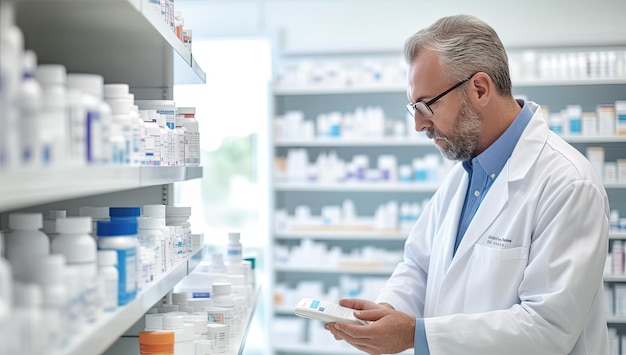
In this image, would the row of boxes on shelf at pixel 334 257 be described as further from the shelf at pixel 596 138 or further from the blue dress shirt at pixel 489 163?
the blue dress shirt at pixel 489 163

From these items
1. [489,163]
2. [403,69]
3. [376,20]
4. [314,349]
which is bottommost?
[314,349]

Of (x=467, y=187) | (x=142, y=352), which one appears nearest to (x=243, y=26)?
(x=467, y=187)

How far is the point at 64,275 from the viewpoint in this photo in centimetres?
105

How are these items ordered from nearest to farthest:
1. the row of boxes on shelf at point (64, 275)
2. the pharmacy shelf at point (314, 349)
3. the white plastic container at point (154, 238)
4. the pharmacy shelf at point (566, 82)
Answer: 1. the row of boxes on shelf at point (64, 275)
2. the white plastic container at point (154, 238)
3. the pharmacy shelf at point (566, 82)
4. the pharmacy shelf at point (314, 349)

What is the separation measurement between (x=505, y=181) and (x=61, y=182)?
1641 millimetres

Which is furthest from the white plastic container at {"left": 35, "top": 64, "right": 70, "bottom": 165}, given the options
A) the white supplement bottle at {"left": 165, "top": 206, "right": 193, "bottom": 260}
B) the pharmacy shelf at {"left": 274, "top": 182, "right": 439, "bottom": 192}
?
the pharmacy shelf at {"left": 274, "top": 182, "right": 439, "bottom": 192}

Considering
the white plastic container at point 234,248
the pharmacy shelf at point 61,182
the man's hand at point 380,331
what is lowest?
the man's hand at point 380,331

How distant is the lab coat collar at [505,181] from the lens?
221 cm

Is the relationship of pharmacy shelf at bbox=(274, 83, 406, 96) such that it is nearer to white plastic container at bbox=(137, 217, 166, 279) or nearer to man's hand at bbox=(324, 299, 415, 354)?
man's hand at bbox=(324, 299, 415, 354)

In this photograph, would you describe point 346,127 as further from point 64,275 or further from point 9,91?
point 9,91

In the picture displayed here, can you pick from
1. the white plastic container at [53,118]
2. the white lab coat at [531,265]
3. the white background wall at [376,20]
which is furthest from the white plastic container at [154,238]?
the white background wall at [376,20]

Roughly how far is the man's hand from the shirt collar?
61 centimetres

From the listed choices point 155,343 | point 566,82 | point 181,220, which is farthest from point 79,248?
point 566,82

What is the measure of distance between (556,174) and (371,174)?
11.1 ft
